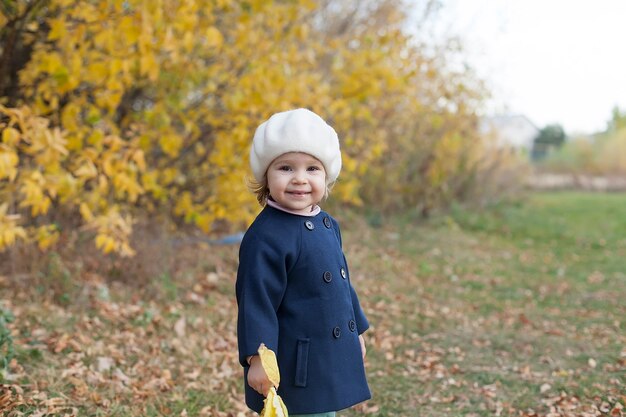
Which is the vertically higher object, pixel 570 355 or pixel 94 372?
pixel 94 372

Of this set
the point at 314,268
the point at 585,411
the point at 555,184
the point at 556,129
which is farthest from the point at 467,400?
the point at 556,129

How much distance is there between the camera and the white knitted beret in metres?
2.22

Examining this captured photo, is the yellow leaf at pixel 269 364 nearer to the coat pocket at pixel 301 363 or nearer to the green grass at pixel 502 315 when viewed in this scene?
the coat pocket at pixel 301 363

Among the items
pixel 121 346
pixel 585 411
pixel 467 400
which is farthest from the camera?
pixel 121 346

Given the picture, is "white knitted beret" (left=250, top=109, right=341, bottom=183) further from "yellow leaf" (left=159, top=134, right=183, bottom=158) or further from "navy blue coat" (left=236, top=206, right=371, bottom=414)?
"yellow leaf" (left=159, top=134, right=183, bottom=158)

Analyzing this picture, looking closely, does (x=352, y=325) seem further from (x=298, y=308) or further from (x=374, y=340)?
(x=374, y=340)

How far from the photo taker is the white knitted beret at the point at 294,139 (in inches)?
87.6

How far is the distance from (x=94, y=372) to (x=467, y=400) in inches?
82.8

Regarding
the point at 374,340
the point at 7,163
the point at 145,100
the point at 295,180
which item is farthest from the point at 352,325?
the point at 145,100

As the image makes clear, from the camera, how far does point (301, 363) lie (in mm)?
2250

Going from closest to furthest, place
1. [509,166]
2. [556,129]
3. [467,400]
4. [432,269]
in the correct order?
[467,400] < [432,269] < [509,166] < [556,129]

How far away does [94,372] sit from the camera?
3.68 metres

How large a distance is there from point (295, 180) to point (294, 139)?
5.5 inches

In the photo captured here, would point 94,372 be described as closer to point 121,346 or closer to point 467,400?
point 121,346
